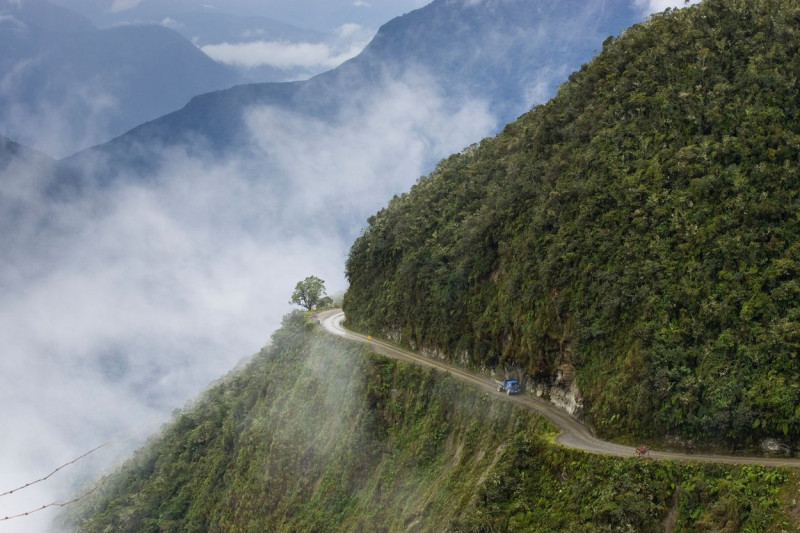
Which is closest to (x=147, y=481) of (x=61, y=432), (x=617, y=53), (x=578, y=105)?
(x=578, y=105)

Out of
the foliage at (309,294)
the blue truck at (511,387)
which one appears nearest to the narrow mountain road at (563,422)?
the blue truck at (511,387)

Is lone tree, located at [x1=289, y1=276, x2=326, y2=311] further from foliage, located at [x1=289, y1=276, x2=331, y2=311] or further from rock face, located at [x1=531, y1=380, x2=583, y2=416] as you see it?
rock face, located at [x1=531, y1=380, x2=583, y2=416]

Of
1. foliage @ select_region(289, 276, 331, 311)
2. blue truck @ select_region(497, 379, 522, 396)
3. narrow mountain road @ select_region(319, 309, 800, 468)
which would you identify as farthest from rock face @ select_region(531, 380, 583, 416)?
foliage @ select_region(289, 276, 331, 311)

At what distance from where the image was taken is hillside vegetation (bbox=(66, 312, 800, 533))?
97.7 ft

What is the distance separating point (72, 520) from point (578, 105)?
8481 cm

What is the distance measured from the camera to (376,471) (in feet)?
162

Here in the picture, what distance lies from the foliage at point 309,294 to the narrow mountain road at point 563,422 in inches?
1261

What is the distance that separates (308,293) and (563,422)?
206 feet

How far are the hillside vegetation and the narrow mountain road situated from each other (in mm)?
903

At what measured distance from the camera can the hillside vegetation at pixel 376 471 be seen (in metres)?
29.8

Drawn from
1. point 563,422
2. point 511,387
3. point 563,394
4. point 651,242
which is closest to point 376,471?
point 511,387

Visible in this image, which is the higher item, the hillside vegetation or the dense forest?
the dense forest

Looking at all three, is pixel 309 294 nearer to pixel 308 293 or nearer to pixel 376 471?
pixel 308 293

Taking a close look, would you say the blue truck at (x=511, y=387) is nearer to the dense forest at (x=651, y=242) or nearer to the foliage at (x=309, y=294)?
the dense forest at (x=651, y=242)
